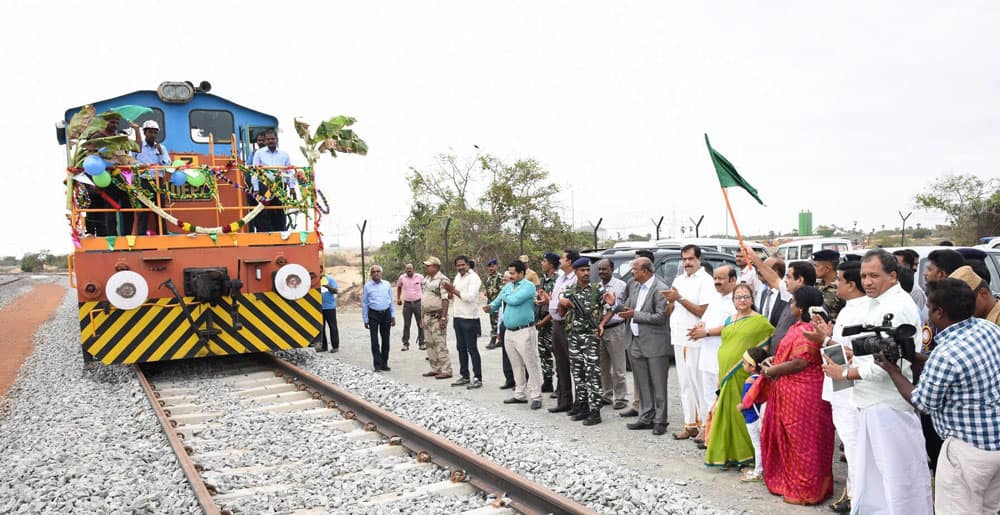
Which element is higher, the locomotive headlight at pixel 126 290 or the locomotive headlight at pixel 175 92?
the locomotive headlight at pixel 175 92

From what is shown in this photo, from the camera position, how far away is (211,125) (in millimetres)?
10578

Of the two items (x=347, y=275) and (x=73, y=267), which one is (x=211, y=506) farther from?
(x=347, y=275)

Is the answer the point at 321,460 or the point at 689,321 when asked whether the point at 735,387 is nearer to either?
the point at 689,321

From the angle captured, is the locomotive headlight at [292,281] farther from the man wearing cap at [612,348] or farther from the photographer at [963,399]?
the photographer at [963,399]

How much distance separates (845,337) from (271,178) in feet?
25.1

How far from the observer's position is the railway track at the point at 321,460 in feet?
15.4

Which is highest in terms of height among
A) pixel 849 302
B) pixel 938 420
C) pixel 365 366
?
pixel 849 302

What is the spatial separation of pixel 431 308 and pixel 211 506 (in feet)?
18.9

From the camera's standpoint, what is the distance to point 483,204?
25.2m

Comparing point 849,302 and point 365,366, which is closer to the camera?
point 849,302

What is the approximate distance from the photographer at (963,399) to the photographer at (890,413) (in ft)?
2.01

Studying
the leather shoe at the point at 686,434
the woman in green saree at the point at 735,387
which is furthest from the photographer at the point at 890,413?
the leather shoe at the point at 686,434

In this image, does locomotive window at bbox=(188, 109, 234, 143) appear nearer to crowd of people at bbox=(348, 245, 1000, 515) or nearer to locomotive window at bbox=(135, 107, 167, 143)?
locomotive window at bbox=(135, 107, 167, 143)

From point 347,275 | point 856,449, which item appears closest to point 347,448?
point 856,449
